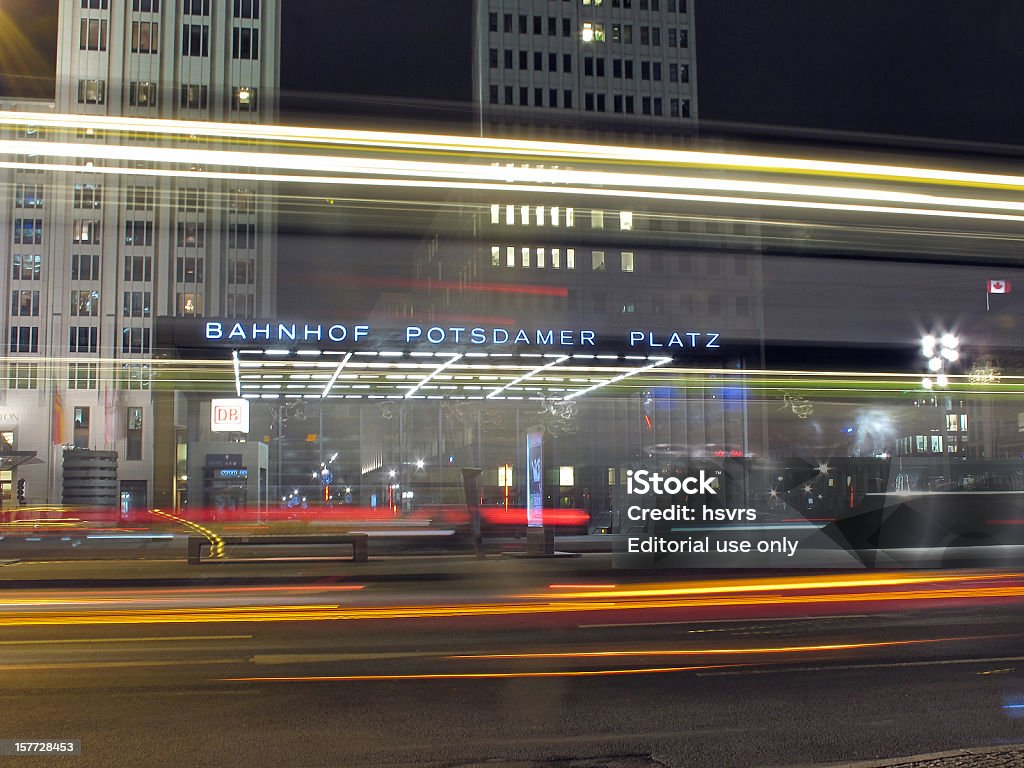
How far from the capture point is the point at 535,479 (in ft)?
56.2

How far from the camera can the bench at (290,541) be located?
61.9 feet

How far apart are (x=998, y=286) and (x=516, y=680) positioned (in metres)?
6.03

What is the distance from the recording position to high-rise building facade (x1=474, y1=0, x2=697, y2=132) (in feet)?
277

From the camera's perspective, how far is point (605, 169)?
8.70 metres

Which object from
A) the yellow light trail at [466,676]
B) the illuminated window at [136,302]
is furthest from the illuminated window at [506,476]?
the illuminated window at [136,302]

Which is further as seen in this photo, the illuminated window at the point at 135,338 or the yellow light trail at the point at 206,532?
the illuminated window at the point at 135,338

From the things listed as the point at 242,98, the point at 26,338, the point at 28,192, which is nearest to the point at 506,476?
the point at 28,192

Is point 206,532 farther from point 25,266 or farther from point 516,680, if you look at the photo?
point 25,266

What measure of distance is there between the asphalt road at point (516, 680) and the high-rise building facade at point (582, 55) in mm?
76788

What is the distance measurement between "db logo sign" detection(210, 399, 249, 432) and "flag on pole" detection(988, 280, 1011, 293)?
→ 1430 centimetres

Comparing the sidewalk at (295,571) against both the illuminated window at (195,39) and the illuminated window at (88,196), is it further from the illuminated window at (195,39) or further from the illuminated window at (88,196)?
the illuminated window at (195,39)

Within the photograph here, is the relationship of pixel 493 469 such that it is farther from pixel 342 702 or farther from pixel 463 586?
pixel 342 702

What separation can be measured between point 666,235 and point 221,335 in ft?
40.0

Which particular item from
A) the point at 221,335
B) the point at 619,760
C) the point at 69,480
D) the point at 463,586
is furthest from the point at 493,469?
the point at 69,480
